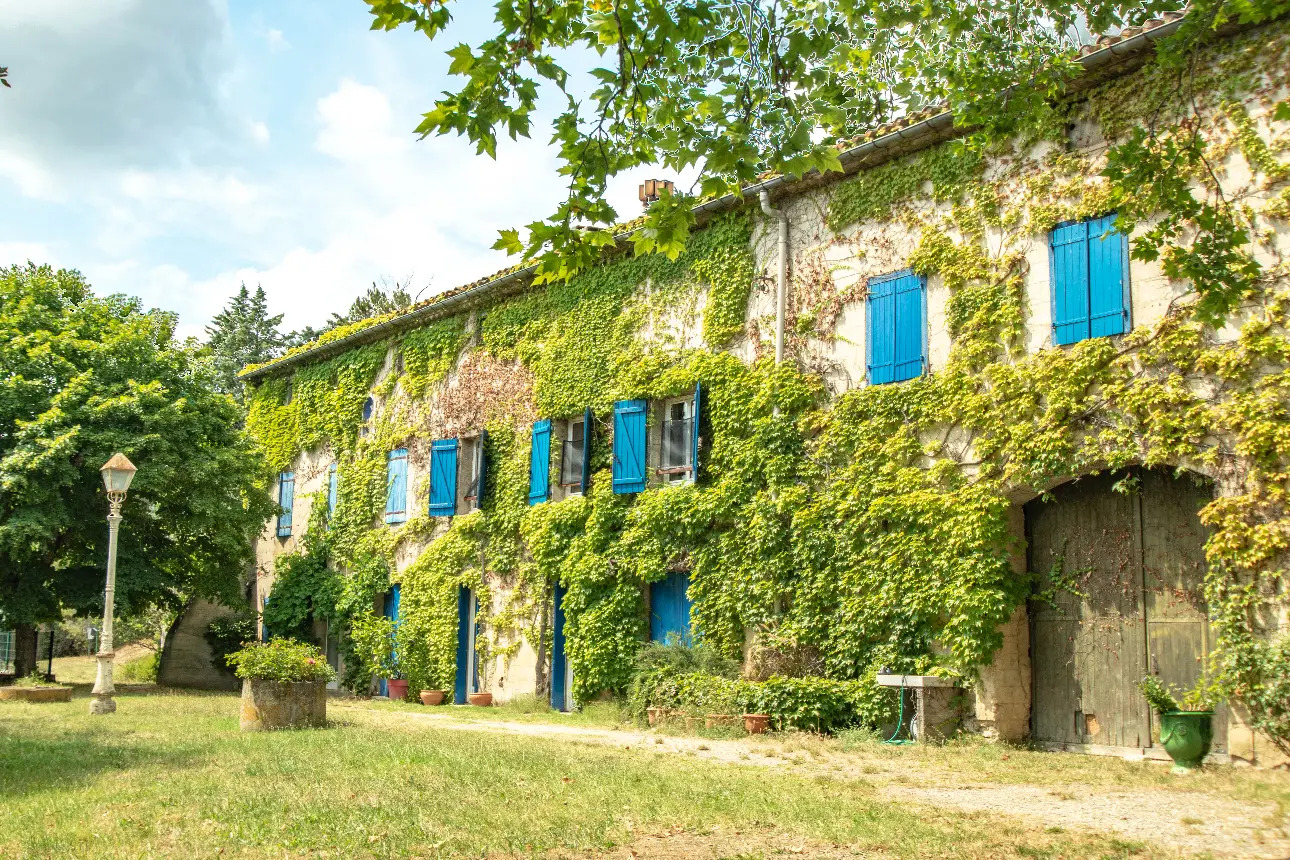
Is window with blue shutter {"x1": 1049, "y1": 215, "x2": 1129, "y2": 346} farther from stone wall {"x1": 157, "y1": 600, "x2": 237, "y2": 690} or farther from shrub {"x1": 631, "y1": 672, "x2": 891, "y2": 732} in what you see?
stone wall {"x1": 157, "y1": 600, "x2": 237, "y2": 690}

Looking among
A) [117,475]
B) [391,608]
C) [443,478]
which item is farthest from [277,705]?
[391,608]

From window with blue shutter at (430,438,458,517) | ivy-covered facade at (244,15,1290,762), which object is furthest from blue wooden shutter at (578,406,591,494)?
window with blue shutter at (430,438,458,517)

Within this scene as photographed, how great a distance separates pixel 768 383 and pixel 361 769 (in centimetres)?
736

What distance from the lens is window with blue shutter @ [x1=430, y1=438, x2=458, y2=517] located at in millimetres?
19281

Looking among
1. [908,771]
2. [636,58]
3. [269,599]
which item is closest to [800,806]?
[908,771]

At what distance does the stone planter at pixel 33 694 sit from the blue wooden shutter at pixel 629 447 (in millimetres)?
8886

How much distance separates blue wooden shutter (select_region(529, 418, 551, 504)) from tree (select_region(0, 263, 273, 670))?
6.34m

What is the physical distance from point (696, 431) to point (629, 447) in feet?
4.42

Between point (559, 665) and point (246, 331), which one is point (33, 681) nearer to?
point (559, 665)

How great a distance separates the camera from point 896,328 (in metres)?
13.1

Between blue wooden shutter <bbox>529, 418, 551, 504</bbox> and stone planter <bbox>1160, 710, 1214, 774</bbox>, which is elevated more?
blue wooden shutter <bbox>529, 418, 551, 504</bbox>

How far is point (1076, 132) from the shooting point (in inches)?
464

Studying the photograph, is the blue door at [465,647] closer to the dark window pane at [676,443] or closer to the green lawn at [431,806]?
the dark window pane at [676,443]

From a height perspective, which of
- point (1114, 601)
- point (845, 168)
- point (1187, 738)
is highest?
point (845, 168)
